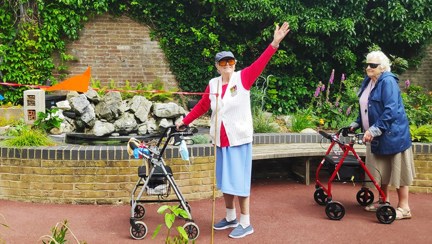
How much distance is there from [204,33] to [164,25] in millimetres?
944

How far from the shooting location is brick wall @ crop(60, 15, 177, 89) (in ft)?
40.0

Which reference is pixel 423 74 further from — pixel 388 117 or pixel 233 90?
pixel 233 90

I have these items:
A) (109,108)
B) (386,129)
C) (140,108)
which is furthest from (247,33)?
(386,129)

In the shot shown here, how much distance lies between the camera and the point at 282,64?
1252cm

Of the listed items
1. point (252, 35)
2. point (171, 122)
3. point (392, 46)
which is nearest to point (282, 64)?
point (252, 35)

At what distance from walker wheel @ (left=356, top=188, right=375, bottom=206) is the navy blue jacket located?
32.5 inches

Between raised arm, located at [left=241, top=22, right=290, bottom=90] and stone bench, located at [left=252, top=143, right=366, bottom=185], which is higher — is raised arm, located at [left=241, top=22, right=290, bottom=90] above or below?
above

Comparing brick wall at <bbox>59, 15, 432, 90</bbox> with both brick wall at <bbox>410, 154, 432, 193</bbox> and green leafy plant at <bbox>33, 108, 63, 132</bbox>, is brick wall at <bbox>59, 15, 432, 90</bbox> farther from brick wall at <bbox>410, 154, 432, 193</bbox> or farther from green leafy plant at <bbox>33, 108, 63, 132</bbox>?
brick wall at <bbox>410, 154, 432, 193</bbox>

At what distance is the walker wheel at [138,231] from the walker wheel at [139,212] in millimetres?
593

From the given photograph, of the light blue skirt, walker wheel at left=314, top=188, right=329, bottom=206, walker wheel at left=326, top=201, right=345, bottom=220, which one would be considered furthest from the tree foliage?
the light blue skirt

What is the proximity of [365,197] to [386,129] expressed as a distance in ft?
3.96

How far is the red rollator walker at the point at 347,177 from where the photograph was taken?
18.2 feet

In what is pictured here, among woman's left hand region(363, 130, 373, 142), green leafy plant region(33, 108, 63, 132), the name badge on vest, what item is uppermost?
the name badge on vest

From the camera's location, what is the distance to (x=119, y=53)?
12312 millimetres
